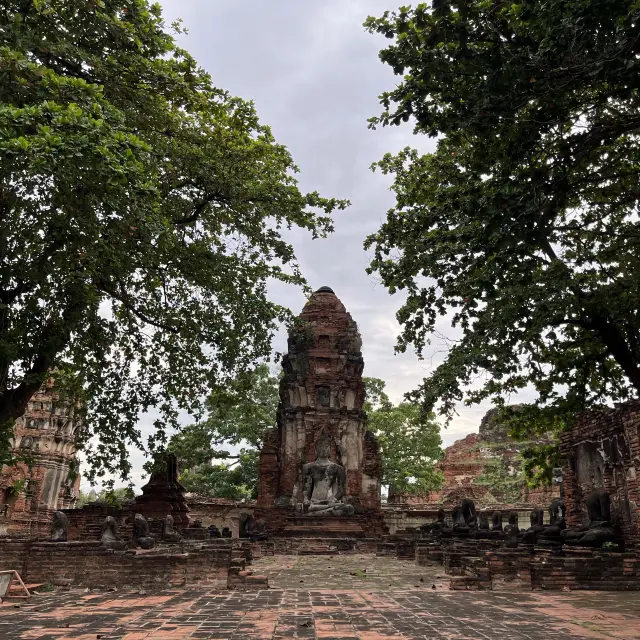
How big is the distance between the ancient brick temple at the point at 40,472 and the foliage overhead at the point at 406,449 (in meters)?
16.5

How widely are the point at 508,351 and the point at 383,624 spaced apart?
5.46m

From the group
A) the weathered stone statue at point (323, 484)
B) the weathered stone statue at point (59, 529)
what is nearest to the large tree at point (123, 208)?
the weathered stone statue at point (59, 529)

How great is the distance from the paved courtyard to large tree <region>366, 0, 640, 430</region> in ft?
11.8

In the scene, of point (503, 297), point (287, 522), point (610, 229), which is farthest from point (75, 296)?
point (287, 522)

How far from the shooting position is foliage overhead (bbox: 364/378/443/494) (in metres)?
33.0

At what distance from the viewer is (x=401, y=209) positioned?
466 inches

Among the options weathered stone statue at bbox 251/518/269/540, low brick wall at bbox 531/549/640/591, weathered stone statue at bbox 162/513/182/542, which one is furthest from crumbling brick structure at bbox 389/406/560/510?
low brick wall at bbox 531/549/640/591

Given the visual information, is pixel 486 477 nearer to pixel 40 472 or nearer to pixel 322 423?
pixel 322 423

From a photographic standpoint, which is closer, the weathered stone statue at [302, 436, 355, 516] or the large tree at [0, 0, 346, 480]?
the large tree at [0, 0, 346, 480]

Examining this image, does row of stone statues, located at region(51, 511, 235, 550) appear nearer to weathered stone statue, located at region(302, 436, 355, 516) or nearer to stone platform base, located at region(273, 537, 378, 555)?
stone platform base, located at region(273, 537, 378, 555)

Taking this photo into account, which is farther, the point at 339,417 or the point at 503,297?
the point at 339,417

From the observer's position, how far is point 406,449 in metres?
33.7

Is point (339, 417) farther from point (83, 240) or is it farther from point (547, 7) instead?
point (547, 7)

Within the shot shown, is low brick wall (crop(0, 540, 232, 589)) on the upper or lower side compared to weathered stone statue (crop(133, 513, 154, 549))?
lower
